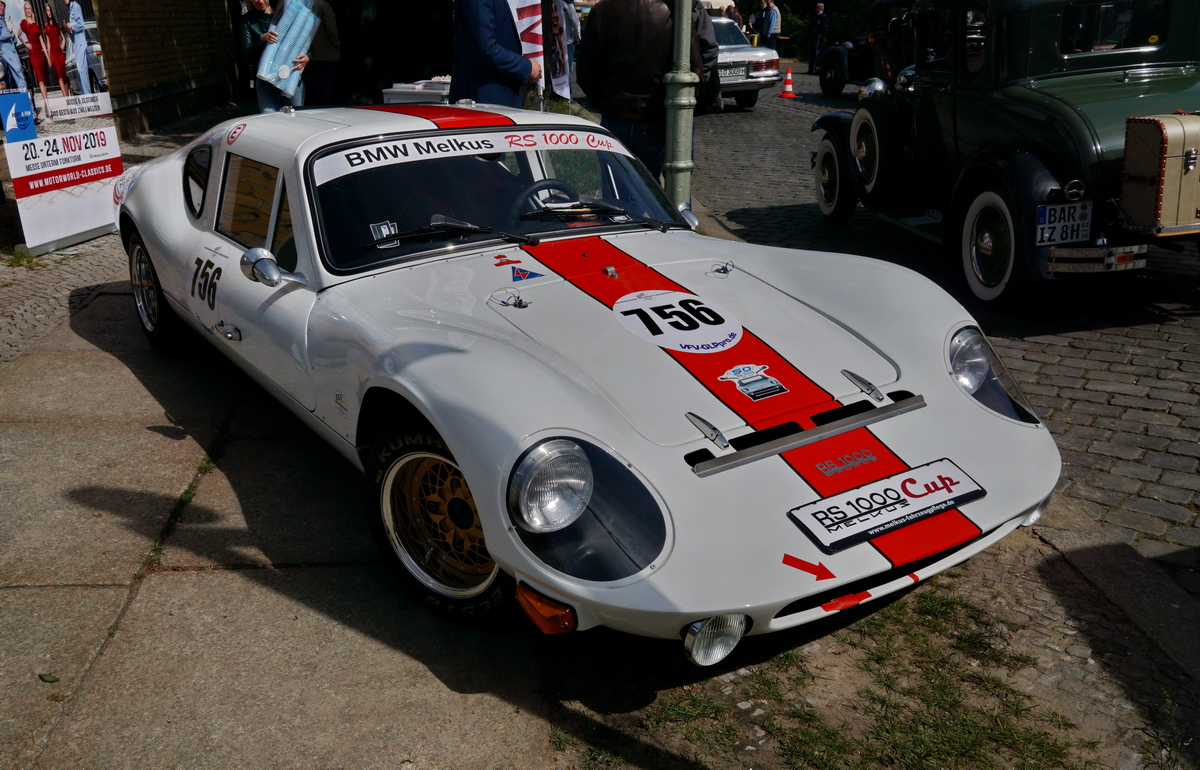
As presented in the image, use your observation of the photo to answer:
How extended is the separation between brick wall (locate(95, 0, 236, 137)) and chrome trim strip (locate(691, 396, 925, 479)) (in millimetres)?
11085

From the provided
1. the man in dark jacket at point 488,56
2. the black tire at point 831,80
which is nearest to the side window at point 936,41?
the man in dark jacket at point 488,56

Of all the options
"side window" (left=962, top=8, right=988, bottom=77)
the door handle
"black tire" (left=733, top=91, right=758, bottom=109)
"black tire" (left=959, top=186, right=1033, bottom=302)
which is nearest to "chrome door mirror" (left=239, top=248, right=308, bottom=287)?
the door handle

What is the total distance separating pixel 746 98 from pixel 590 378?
1385cm

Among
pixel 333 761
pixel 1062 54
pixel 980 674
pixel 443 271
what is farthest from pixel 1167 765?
pixel 1062 54

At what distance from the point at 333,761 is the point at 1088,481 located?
3.03 metres

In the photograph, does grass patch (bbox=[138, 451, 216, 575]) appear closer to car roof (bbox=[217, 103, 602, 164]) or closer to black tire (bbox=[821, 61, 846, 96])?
car roof (bbox=[217, 103, 602, 164])

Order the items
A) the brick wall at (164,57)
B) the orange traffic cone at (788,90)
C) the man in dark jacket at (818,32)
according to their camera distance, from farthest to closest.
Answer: the man in dark jacket at (818,32) → the orange traffic cone at (788,90) → the brick wall at (164,57)

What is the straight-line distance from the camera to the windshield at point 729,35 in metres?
15.7

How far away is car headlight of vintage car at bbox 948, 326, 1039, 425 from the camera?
10.2ft

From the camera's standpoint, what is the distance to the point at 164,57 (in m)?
13.3

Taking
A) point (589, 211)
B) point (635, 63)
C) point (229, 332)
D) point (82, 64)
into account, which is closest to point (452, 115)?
point (589, 211)

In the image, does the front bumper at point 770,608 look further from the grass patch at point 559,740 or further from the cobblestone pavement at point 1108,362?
the cobblestone pavement at point 1108,362

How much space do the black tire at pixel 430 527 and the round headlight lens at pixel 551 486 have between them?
1.10ft

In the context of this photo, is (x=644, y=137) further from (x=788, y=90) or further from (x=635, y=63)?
(x=788, y=90)
